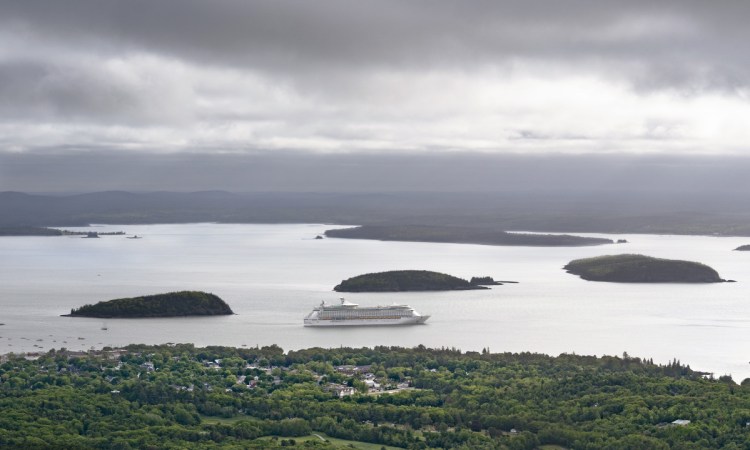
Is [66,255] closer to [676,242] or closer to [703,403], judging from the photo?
[676,242]

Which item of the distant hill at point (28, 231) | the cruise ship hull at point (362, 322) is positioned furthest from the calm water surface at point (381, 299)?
the distant hill at point (28, 231)

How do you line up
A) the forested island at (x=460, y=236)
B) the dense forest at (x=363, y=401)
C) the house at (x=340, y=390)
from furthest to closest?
1. the forested island at (x=460, y=236)
2. the house at (x=340, y=390)
3. the dense forest at (x=363, y=401)

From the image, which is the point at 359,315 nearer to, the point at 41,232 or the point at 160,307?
the point at 160,307

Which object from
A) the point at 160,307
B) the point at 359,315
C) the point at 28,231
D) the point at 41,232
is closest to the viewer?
the point at 359,315

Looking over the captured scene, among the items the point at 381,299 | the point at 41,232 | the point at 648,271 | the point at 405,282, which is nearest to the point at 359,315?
the point at 381,299

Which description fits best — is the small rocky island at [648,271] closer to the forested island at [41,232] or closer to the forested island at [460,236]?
the forested island at [460,236]

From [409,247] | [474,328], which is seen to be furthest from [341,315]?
[409,247]
